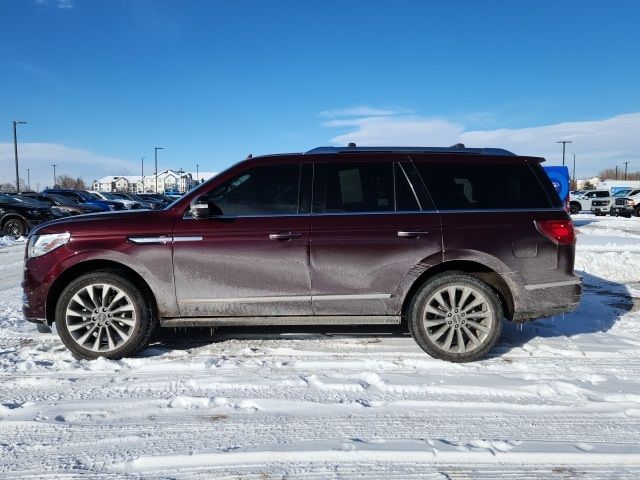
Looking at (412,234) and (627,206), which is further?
(627,206)

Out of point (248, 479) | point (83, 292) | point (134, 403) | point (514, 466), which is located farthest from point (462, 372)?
point (83, 292)

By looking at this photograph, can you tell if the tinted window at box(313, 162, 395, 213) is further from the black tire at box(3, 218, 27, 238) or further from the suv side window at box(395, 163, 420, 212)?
the black tire at box(3, 218, 27, 238)

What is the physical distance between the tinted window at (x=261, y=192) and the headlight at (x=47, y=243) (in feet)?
4.49

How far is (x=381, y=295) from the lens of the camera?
14.1 feet

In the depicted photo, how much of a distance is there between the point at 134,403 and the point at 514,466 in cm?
258

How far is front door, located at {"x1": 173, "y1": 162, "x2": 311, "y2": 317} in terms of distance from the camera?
422 cm

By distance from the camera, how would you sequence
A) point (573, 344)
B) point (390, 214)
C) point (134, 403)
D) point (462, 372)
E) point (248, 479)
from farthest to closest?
point (573, 344) → point (390, 214) → point (462, 372) → point (134, 403) → point (248, 479)

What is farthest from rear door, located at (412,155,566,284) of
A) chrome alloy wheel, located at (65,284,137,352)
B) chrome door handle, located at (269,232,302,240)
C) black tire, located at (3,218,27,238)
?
black tire, located at (3,218,27,238)

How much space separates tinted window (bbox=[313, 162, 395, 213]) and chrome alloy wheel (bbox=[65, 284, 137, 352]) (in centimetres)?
196

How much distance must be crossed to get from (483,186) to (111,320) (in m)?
3.69

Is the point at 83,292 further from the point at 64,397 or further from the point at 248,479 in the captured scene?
the point at 248,479

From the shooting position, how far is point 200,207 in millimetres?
4156

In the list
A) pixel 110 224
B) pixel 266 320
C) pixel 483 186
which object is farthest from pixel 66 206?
pixel 483 186

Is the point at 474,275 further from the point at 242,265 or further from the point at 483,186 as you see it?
the point at 242,265
